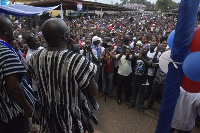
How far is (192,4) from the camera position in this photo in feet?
5.00

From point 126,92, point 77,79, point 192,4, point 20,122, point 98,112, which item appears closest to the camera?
point 77,79

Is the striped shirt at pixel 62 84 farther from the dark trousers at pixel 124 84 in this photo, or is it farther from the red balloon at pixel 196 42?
the dark trousers at pixel 124 84

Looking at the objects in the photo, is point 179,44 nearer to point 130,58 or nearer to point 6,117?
point 6,117

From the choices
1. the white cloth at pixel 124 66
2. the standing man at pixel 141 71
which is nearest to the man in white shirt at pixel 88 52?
the white cloth at pixel 124 66

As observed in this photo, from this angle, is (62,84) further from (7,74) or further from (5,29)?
(5,29)

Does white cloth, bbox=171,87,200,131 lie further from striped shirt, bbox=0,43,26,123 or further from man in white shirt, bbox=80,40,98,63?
man in white shirt, bbox=80,40,98,63

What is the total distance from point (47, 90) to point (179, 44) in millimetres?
1178

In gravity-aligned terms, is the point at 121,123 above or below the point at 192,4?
below

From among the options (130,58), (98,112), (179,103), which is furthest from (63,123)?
(130,58)

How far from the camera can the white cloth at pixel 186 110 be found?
2.22 metres

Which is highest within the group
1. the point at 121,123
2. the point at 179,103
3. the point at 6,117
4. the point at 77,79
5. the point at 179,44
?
the point at 179,44

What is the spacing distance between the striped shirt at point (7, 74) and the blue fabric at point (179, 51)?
133 cm

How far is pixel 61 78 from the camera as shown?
1341mm

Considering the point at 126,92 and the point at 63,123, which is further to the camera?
the point at 126,92
